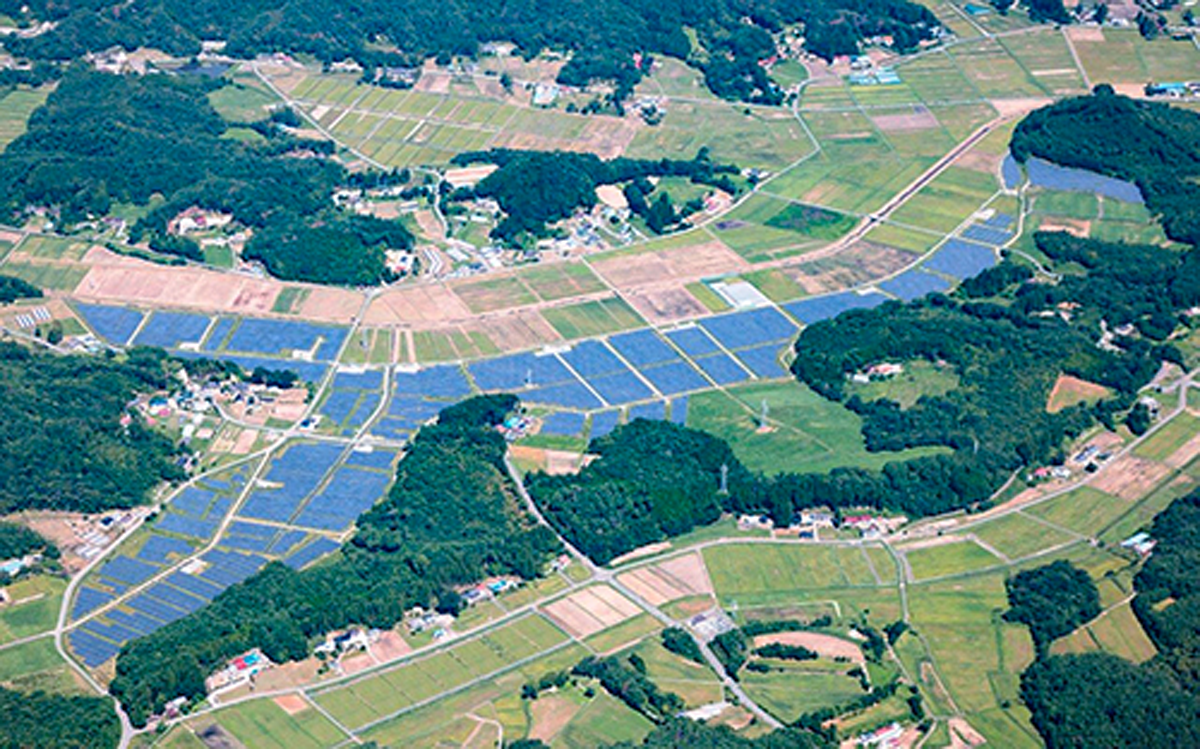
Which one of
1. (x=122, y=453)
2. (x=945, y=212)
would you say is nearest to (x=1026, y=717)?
(x=122, y=453)

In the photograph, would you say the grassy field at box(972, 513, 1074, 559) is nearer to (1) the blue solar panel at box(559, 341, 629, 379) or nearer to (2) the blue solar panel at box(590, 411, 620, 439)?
(2) the blue solar panel at box(590, 411, 620, 439)

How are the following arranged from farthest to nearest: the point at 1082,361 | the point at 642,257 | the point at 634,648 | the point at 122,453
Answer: the point at 642,257 < the point at 1082,361 < the point at 122,453 < the point at 634,648

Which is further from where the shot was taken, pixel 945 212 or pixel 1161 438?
pixel 945 212

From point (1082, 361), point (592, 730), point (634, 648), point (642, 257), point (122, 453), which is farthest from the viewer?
point (642, 257)

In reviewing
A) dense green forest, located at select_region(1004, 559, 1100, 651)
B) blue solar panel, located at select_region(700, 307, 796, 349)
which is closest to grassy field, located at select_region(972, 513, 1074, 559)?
dense green forest, located at select_region(1004, 559, 1100, 651)

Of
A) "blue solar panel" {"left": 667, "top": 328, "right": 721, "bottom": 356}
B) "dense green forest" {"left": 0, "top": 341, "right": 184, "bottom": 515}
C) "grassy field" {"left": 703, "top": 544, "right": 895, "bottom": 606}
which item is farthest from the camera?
"blue solar panel" {"left": 667, "top": 328, "right": 721, "bottom": 356}

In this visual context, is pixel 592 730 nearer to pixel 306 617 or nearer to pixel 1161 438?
pixel 306 617

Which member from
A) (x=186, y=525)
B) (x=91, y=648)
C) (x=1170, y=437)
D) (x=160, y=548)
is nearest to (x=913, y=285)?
(x=1170, y=437)
